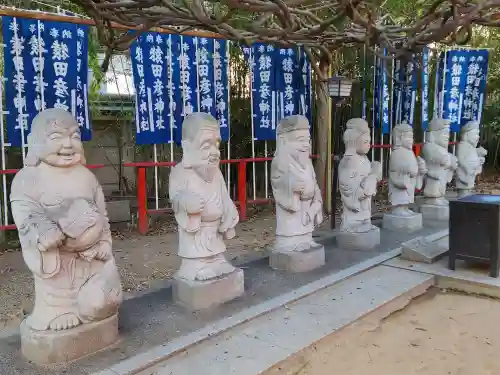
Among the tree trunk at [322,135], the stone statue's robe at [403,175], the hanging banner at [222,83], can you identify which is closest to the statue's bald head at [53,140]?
the hanging banner at [222,83]

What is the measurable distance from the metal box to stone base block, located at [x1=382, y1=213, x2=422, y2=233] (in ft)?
5.42

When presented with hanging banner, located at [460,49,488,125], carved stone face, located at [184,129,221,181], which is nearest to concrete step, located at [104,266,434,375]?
carved stone face, located at [184,129,221,181]

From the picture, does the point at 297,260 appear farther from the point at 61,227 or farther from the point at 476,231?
the point at 61,227

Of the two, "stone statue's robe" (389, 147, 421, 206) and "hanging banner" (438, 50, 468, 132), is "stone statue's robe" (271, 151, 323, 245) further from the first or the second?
"hanging banner" (438, 50, 468, 132)

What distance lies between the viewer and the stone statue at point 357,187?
5.47 metres

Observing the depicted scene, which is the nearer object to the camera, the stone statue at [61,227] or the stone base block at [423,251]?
the stone statue at [61,227]

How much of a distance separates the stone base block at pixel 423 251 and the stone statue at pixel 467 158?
2988mm

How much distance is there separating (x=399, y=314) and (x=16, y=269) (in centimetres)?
422

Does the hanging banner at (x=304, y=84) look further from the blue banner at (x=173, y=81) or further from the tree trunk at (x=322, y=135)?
the blue banner at (x=173, y=81)

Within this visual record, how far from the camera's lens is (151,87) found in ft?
21.6

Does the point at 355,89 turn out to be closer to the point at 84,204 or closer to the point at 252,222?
the point at 252,222

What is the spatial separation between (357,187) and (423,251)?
3.28 feet

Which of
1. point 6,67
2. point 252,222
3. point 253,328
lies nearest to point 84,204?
point 253,328

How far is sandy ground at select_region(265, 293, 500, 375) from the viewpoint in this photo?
319 cm
